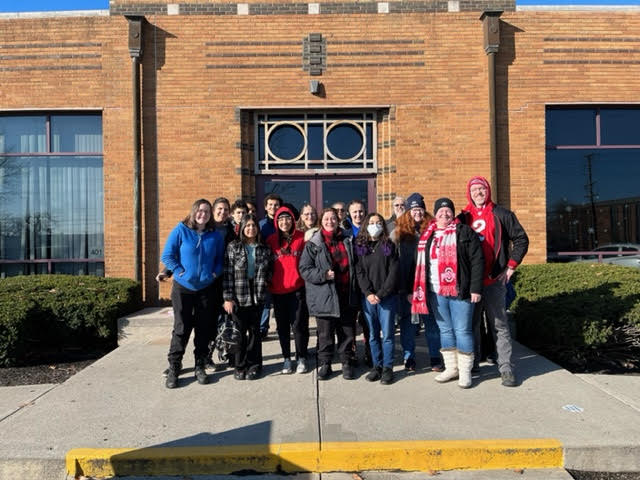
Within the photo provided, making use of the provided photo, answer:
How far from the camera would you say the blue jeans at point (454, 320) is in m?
4.36

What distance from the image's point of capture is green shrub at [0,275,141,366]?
18.8ft

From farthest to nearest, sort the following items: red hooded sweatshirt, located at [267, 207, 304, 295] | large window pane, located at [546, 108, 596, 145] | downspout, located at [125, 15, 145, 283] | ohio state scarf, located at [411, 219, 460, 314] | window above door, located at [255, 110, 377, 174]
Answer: large window pane, located at [546, 108, 596, 145] → window above door, located at [255, 110, 377, 174] → downspout, located at [125, 15, 145, 283] → red hooded sweatshirt, located at [267, 207, 304, 295] → ohio state scarf, located at [411, 219, 460, 314]

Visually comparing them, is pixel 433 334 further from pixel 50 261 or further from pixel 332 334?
pixel 50 261

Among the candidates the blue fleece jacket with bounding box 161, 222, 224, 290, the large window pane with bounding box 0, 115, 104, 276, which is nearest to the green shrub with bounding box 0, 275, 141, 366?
the large window pane with bounding box 0, 115, 104, 276

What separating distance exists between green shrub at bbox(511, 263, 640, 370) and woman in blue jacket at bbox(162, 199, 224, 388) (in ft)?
12.9

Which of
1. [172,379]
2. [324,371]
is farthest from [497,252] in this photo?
[172,379]

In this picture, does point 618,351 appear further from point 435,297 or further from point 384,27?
point 384,27

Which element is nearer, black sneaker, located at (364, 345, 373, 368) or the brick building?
black sneaker, located at (364, 345, 373, 368)

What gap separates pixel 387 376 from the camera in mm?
4559

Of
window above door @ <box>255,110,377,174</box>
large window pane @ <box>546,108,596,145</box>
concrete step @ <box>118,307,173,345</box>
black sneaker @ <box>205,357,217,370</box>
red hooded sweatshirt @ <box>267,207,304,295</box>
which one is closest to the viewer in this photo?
red hooded sweatshirt @ <box>267,207,304,295</box>

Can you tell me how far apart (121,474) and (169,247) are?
6.63 ft

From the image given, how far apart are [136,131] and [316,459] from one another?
6664 millimetres

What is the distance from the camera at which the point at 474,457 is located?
3264 mm

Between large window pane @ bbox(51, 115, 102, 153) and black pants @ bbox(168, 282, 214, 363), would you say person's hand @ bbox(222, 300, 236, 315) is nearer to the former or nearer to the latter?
black pants @ bbox(168, 282, 214, 363)
